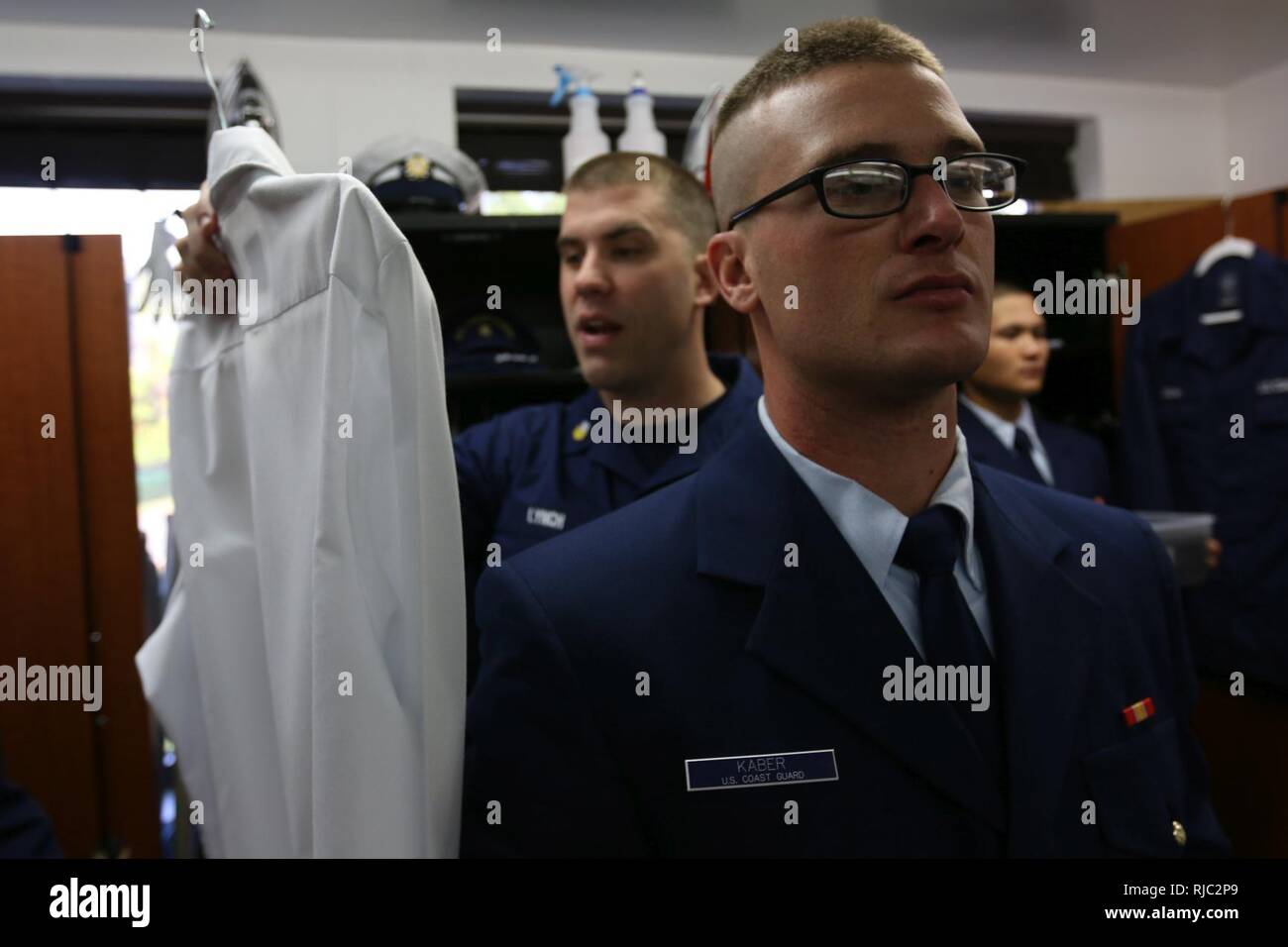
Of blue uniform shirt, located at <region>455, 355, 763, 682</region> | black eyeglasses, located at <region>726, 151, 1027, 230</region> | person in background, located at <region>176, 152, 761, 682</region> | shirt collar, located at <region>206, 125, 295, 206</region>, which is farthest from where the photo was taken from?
blue uniform shirt, located at <region>455, 355, 763, 682</region>

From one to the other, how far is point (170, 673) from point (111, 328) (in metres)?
1.18

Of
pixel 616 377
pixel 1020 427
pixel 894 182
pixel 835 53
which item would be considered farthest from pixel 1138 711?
pixel 1020 427

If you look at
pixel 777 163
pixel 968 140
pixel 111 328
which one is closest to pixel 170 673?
pixel 777 163

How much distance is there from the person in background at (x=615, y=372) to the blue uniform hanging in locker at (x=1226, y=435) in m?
1.57

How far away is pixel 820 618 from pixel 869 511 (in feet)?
0.33

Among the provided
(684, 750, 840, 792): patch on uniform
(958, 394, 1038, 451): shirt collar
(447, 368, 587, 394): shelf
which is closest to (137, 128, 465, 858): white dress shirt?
(684, 750, 840, 792): patch on uniform

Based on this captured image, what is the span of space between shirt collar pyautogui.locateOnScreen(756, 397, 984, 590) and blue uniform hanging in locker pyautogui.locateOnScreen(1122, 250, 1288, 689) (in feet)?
6.34

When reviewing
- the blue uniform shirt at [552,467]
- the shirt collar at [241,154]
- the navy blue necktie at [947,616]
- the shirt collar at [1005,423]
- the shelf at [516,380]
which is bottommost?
the navy blue necktie at [947,616]

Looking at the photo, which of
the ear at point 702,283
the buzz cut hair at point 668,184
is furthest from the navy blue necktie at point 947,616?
the buzz cut hair at point 668,184

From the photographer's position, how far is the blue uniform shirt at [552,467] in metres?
1.30

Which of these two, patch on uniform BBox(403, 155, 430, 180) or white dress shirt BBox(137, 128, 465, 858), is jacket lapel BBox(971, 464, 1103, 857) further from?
patch on uniform BBox(403, 155, 430, 180)

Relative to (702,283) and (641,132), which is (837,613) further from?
(641,132)

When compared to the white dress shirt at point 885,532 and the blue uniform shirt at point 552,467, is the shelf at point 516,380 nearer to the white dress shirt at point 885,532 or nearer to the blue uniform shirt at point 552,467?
the blue uniform shirt at point 552,467

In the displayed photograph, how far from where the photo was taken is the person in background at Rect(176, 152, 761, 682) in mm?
1185
